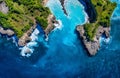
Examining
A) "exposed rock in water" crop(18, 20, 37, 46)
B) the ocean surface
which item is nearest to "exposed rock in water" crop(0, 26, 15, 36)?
the ocean surface

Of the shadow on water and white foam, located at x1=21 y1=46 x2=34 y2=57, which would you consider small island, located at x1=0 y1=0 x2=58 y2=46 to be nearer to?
white foam, located at x1=21 y1=46 x2=34 y2=57

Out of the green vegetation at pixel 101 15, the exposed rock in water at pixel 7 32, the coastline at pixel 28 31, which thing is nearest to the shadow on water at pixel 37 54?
the coastline at pixel 28 31

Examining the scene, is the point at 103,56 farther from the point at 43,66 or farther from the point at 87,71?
the point at 43,66

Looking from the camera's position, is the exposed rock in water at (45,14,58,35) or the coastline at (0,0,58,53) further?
the exposed rock in water at (45,14,58,35)

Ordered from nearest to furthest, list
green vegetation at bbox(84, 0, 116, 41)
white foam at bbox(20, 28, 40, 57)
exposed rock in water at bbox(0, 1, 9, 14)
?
white foam at bbox(20, 28, 40, 57)
green vegetation at bbox(84, 0, 116, 41)
exposed rock in water at bbox(0, 1, 9, 14)

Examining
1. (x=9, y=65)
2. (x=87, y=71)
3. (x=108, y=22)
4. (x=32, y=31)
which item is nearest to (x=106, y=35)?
(x=108, y=22)

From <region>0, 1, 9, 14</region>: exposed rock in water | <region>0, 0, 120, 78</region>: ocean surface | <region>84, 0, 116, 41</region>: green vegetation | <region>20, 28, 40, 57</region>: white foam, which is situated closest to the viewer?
<region>0, 0, 120, 78</region>: ocean surface

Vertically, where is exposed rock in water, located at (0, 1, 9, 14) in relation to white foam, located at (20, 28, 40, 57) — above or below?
above
